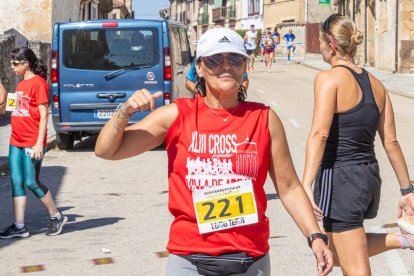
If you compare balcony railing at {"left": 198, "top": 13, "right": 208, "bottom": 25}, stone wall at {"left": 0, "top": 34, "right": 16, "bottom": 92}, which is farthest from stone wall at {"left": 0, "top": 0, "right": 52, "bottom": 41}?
balcony railing at {"left": 198, "top": 13, "right": 208, "bottom": 25}

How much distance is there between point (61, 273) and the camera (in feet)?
22.4

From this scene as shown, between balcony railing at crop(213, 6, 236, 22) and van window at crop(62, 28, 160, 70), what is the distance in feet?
256

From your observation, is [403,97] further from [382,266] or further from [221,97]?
[221,97]

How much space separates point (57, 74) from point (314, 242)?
37.7 feet

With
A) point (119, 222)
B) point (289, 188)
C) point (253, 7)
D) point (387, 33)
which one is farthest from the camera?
point (253, 7)

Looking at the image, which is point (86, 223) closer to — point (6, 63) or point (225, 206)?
point (225, 206)

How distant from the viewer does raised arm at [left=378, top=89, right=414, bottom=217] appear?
499 cm

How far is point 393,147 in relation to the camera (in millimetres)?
5098

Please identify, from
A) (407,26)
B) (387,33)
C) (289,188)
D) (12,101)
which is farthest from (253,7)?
(289,188)

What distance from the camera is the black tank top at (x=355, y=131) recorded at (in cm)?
477

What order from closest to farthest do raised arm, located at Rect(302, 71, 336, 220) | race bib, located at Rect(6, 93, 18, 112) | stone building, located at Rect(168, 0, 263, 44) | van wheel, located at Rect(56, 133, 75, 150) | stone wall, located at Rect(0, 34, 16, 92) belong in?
raised arm, located at Rect(302, 71, 336, 220) → race bib, located at Rect(6, 93, 18, 112) → van wheel, located at Rect(56, 133, 75, 150) → stone wall, located at Rect(0, 34, 16, 92) → stone building, located at Rect(168, 0, 263, 44)

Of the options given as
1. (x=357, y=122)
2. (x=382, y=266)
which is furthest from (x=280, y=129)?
(x=382, y=266)

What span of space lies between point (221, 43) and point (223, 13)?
9292 cm

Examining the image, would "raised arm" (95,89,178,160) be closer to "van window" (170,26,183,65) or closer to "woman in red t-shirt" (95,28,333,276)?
"woman in red t-shirt" (95,28,333,276)
